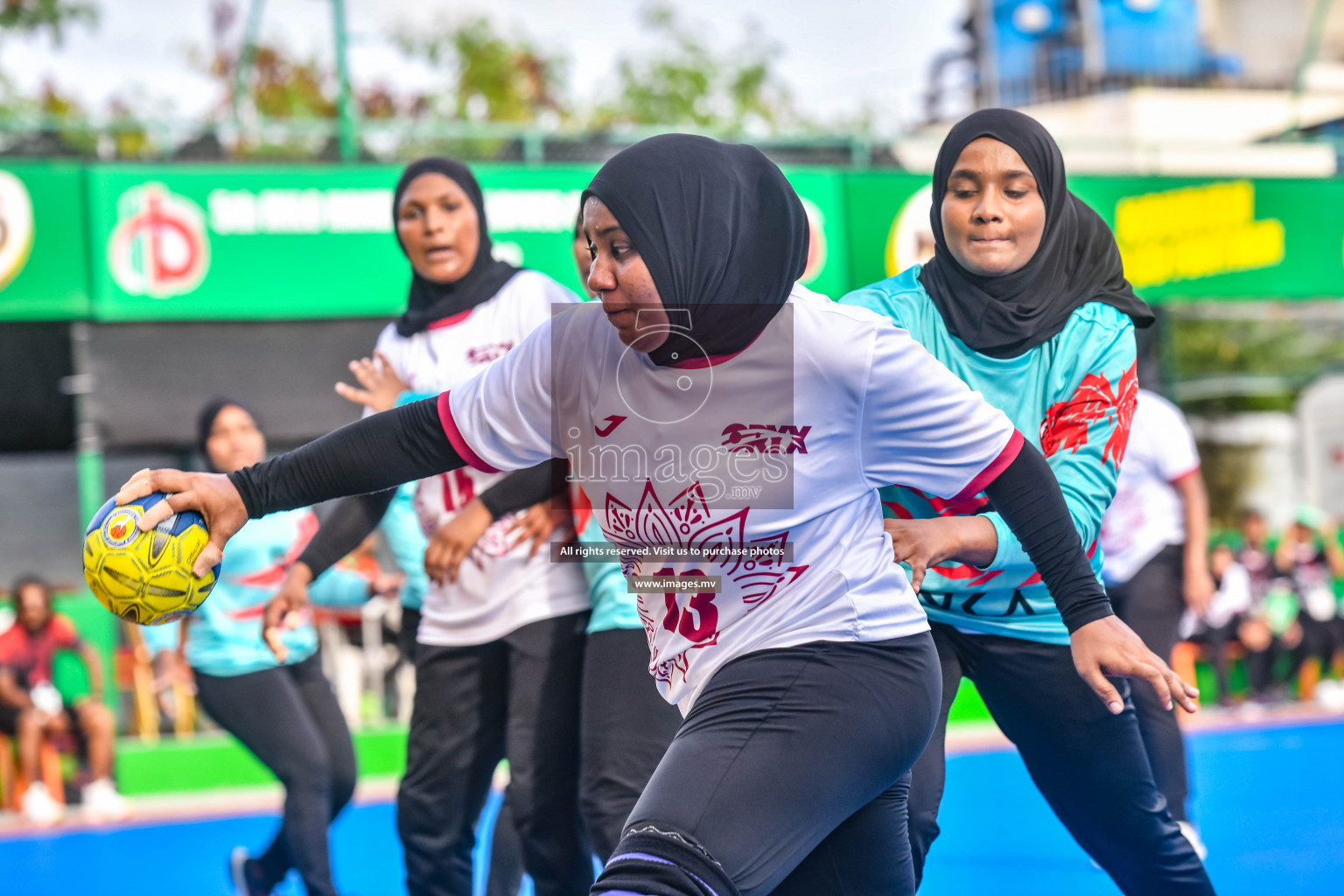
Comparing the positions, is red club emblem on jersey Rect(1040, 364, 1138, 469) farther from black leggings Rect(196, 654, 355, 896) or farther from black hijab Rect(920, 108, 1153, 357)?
black leggings Rect(196, 654, 355, 896)

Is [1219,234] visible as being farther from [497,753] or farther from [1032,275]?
[497,753]

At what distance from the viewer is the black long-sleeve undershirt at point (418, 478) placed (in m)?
2.26

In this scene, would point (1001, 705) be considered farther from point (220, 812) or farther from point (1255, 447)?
point (1255, 447)

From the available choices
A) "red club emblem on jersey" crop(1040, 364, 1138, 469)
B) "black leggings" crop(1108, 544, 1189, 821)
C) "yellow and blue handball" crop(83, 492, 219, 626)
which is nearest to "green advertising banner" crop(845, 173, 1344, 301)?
"black leggings" crop(1108, 544, 1189, 821)

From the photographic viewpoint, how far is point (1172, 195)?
1069cm

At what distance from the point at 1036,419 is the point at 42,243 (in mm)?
7517

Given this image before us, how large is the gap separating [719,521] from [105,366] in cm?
819

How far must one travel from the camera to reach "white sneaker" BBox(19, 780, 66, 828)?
7660 millimetres

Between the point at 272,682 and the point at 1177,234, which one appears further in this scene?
the point at 1177,234

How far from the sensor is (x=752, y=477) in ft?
7.20

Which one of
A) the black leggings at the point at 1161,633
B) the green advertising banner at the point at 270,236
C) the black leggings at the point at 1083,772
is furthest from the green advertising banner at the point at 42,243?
the black leggings at the point at 1083,772

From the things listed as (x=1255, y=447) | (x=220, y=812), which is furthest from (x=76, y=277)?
(x=1255, y=447)

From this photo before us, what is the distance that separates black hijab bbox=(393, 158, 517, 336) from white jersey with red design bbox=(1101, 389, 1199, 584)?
9.73ft

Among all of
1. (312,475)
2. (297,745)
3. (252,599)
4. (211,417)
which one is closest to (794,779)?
(312,475)
